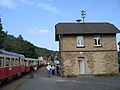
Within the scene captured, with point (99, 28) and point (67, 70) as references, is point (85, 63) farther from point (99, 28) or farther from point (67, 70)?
point (99, 28)

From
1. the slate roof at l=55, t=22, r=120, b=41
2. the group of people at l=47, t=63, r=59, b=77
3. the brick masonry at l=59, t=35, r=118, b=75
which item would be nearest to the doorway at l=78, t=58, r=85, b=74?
the brick masonry at l=59, t=35, r=118, b=75

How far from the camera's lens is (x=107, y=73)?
31969mm

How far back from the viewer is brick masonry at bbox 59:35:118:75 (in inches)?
1259

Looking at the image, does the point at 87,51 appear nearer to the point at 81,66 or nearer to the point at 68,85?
the point at 81,66

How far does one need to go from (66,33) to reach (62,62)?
3.81 metres

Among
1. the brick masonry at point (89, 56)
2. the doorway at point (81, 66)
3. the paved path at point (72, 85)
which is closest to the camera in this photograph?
the paved path at point (72, 85)

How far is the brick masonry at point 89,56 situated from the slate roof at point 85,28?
0.71 metres

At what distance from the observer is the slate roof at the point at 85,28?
3253 cm

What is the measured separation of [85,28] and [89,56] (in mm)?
4323

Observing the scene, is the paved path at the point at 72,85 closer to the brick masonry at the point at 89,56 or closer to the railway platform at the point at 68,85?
the railway platform at the point at 68,85

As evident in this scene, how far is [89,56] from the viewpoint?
32312 mm

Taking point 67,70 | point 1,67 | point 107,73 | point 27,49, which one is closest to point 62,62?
point 67,70

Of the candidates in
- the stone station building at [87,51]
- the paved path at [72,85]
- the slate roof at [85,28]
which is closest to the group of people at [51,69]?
the stone station building at [87,51]

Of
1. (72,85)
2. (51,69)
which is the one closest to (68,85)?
(72,85)
